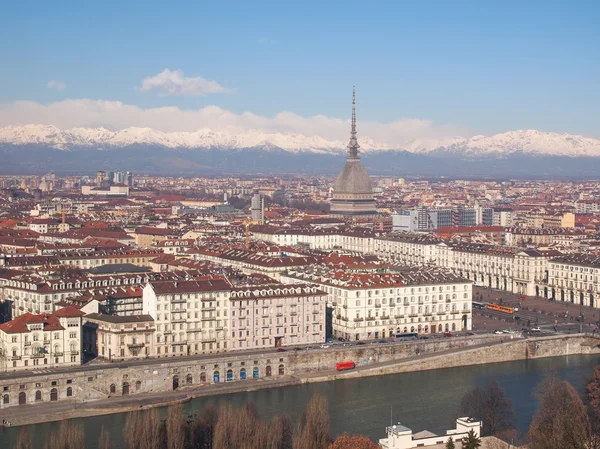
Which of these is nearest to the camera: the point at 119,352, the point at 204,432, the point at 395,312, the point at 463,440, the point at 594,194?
the point at 463,440

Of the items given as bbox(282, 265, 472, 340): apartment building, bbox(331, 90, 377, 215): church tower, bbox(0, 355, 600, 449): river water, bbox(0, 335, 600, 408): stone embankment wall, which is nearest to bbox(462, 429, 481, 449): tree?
bbox(0, 355, 600, 449): river water

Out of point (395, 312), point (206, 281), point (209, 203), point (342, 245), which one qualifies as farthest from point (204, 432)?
point (209, 203)

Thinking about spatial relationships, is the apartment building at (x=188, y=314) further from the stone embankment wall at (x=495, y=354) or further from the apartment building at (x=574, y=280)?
the apartment building at (x=574, y=280)

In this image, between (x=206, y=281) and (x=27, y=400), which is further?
(x=206, y=281)

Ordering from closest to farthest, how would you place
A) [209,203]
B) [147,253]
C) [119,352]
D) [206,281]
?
[119,352]
[206,281]
[147,253]
[209,203]

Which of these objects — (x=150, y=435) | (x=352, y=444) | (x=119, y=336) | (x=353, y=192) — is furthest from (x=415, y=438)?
(x=353, y=192)

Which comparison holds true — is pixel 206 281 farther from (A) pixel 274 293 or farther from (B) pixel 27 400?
(B) pixel 27 400

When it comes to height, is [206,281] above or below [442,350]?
above

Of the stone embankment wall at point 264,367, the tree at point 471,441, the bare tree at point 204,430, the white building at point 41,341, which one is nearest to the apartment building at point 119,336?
the stone embankment wall at point 264,367
